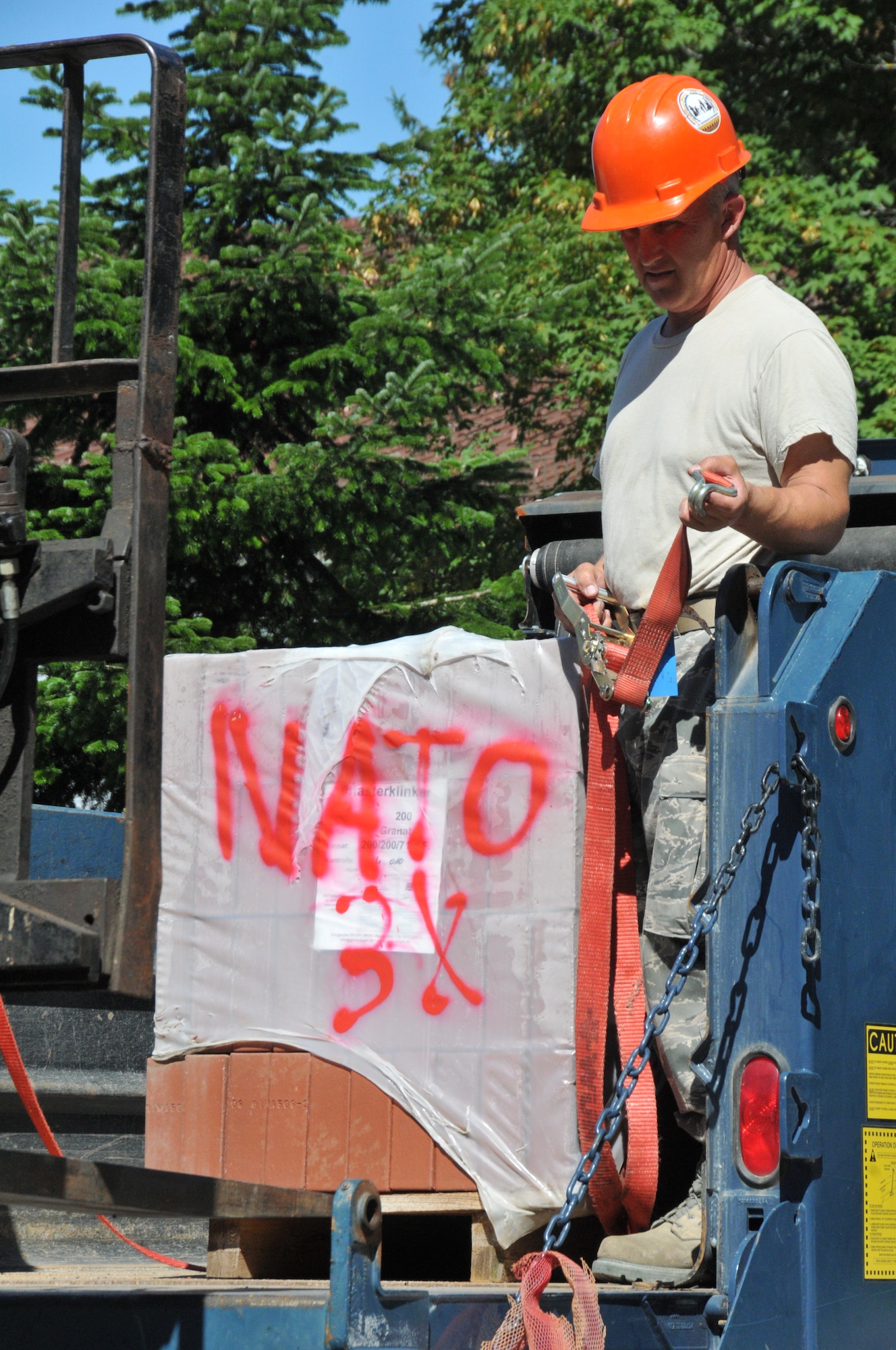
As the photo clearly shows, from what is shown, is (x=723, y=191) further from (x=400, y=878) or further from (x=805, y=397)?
(x=400, y=878)

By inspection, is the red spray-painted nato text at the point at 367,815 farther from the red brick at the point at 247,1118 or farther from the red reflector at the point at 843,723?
the red reflector at the point at 843,723

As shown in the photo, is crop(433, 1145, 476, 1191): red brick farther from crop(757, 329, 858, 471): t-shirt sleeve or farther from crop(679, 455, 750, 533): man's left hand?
crop(757, 329, 858, 471): t-shirt sleeve

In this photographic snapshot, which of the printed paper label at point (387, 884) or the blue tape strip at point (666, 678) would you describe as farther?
the printed paper label at point (387, 884)

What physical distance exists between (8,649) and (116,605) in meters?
0.19

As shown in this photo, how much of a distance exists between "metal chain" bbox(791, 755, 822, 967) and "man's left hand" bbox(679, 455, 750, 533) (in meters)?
0.44

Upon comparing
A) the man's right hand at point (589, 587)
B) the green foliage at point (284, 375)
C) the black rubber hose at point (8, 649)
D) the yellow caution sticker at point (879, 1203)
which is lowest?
the yellow caution sticker at point (879, 1203)

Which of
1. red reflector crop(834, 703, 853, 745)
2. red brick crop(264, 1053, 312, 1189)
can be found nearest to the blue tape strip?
red reflector crop(834, 703, 853, 745)

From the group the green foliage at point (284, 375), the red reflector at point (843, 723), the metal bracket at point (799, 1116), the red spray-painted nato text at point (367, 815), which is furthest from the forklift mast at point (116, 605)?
the green foliage at point (284, 375)

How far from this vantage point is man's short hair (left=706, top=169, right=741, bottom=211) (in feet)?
10.0

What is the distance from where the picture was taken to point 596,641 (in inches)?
112

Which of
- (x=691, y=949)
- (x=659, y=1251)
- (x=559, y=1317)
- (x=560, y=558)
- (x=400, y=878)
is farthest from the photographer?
(x=560, y=558)

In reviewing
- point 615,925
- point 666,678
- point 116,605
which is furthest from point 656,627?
point 116,605

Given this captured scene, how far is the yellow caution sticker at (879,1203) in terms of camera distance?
2299 mm

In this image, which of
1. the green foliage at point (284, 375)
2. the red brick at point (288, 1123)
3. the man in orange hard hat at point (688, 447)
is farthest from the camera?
the green foliage at point (284, 375)
